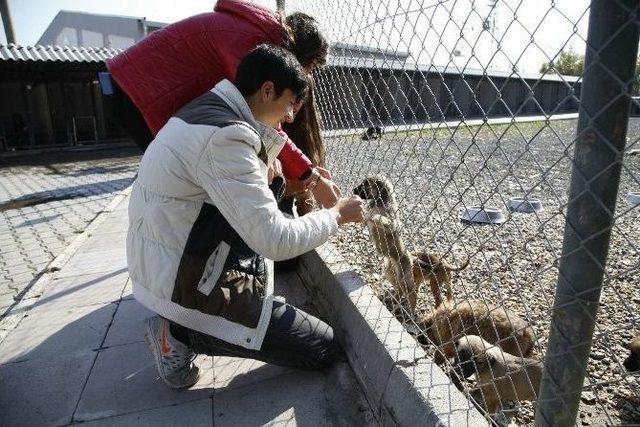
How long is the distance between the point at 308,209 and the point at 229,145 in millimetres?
1754

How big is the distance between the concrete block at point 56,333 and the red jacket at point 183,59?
1193mm

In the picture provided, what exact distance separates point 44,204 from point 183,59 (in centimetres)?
517

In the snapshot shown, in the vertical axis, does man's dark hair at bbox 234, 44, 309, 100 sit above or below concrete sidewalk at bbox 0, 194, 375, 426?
above

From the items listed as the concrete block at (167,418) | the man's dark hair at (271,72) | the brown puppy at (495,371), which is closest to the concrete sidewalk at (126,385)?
the concrete block at (167,418)

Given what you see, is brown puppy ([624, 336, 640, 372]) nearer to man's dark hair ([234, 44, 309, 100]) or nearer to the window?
man's dark hair ([234, 44, 309, 100])

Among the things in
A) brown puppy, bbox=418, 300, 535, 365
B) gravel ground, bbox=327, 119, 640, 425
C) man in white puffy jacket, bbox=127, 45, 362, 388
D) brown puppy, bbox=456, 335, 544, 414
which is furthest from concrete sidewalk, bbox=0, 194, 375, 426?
gravel ground, bbox=327, 119, 640, 425

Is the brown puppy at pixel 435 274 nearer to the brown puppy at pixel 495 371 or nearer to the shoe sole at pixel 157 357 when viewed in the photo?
the brown puppy at pixel 495 371

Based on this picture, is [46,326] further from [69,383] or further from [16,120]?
[16,120]

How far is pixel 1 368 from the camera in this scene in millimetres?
2309

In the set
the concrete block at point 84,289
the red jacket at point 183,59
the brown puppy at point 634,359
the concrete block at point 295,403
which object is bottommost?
the concrete block at point 84,289

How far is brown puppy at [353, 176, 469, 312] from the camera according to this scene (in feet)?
10.3

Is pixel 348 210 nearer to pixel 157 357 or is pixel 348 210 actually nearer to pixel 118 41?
pixel 157 357

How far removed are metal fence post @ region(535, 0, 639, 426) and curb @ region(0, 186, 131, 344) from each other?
2751 millimetres

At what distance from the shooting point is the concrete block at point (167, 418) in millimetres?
1918
